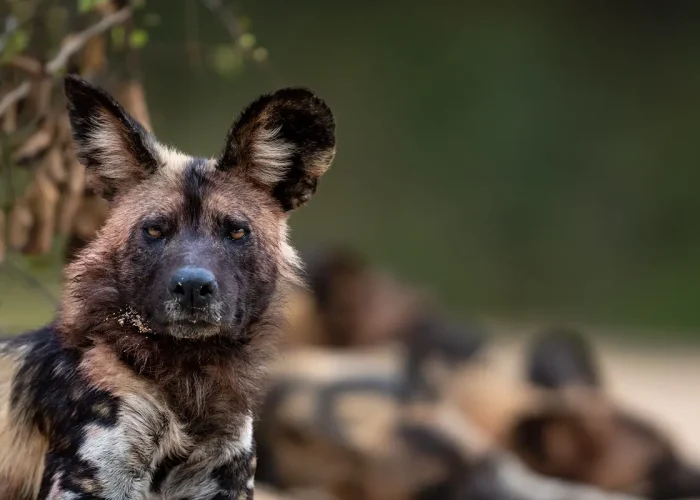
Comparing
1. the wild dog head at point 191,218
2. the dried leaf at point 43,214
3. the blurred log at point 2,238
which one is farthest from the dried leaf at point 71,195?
the wild dog head at point 191,218

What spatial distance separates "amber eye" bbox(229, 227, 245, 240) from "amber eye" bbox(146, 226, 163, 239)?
7.1 inches

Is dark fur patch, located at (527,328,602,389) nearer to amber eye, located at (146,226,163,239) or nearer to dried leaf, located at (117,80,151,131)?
dried leaf, located at (117,80,151,131)

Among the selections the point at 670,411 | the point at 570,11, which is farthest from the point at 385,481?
the point at 570,11

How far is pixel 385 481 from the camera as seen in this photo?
237 inches

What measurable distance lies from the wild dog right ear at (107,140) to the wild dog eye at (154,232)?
194 millimetres

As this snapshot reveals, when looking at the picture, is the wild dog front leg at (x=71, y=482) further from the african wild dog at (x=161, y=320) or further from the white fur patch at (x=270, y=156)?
the white fur patch at (x=270, y=156)

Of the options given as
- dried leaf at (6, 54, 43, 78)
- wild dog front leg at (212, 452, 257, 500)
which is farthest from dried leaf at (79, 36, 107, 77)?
wild dog front leg at (212, 452, 257, 500)

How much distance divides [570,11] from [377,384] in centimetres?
921

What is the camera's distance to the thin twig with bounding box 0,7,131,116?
406cm

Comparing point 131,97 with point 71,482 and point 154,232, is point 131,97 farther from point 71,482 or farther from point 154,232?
point 71,482

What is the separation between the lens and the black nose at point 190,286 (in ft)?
9.30

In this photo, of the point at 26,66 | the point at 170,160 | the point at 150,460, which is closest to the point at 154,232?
the point at 170,160

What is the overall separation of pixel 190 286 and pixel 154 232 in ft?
0.75

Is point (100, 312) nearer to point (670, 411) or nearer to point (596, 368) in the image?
point (596, 368)
